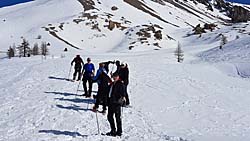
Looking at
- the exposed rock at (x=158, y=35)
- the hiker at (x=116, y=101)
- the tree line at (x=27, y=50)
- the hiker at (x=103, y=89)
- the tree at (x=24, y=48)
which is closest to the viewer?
the hiker at (x=116, y=101)

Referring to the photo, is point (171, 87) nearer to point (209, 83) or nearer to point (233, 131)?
point (209, 83)

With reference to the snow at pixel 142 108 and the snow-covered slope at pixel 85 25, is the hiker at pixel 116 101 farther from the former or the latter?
the snow-covered slope at pixel 85 25

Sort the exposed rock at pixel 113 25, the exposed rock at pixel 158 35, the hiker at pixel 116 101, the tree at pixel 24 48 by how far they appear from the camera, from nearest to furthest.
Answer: the hiker at pixel 116 101 < the tree at pixel 24 48 < the exposed rock at pixel 158 35 < the exposed rock at pixel 113 25

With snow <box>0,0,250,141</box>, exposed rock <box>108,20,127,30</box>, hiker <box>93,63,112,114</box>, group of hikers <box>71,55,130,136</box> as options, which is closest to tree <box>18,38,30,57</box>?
exposed rock <box>108,20,127,30</box>

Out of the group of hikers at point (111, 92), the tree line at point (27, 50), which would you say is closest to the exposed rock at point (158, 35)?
the tree line at point (27, 50)

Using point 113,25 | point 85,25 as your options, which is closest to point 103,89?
point 85,25

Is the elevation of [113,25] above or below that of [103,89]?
above

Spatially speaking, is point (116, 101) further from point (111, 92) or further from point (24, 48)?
point (24, 48)

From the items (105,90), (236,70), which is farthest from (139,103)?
(236,70)

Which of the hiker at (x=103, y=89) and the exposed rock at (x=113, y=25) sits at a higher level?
the exposed rock at (x=113, y=25)

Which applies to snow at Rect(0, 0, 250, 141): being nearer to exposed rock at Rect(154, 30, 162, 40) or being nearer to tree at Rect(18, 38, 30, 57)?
tree at Rect(18, 38, 30, 57)

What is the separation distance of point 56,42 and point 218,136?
104972mm

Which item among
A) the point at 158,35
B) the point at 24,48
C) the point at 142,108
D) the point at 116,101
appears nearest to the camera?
the point at 116,101

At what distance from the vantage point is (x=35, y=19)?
5910 inches
